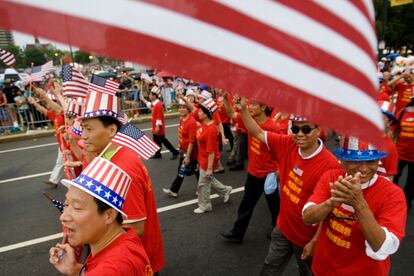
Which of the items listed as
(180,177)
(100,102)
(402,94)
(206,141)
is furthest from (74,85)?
(402,94)

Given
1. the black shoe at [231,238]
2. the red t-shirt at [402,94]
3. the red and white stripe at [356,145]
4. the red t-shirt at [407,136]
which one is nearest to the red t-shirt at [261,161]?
the black shoe at [231,238]

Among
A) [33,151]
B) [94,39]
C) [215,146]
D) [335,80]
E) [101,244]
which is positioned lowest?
[33,151]

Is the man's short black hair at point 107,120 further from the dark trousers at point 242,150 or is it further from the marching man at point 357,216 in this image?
the dark trousers at point 242,150

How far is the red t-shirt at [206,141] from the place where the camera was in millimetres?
5652

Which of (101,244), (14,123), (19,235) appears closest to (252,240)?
(101,244)

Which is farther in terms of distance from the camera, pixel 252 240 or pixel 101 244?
pixel 252 240

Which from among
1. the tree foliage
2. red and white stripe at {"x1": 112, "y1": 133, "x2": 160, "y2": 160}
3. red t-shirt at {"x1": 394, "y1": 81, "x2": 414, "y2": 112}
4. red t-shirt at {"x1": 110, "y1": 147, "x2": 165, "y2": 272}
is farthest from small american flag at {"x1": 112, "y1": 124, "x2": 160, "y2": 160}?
the tree foliage

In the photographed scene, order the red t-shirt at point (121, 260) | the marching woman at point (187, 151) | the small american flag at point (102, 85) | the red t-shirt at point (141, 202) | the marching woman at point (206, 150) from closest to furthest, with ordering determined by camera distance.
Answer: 1. the red t-shirt at point (121, 260)
2. the red t-shirt at point (141, 202)
3. the small american flag at point (102, 85)
4. the marching woman at point (206, 150)
5. the marching woman at point (187, 151)

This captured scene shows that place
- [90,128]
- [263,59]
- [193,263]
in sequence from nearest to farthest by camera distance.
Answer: [263,59] → [90,128] → [193,263]

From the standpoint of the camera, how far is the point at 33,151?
428 inches

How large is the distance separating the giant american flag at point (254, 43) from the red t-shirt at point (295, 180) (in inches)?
78.0

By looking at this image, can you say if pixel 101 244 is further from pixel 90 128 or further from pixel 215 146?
pixel 215 146

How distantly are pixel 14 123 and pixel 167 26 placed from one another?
1452 cm

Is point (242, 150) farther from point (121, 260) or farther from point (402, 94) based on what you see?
point (121, 260)
